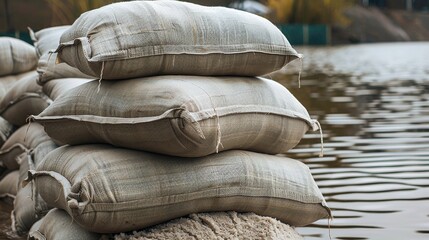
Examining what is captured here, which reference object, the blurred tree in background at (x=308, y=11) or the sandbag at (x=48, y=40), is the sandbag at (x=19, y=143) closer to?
the sandbag at (x=48, y=40)

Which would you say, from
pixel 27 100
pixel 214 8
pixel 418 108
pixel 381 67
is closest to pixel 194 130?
pixel 214 8

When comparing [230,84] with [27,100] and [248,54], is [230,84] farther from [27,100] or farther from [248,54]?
[27,100]

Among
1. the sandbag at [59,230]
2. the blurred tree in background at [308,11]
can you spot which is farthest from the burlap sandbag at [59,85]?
the blurred tree in background at [308,11]

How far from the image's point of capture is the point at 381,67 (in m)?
17.2

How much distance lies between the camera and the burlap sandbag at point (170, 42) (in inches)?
121

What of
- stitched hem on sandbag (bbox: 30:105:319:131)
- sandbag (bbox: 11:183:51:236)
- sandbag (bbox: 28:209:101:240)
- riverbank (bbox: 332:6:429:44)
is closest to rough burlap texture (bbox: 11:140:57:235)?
sandbag (bbox: 11:183:51:236)

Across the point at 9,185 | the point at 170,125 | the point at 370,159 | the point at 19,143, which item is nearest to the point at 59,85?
the point at 19,143

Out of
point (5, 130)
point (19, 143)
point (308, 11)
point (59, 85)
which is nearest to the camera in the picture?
point (59, 85)

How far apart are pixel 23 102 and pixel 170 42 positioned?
214 centimetres

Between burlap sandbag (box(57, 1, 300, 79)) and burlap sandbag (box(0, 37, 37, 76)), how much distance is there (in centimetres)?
270

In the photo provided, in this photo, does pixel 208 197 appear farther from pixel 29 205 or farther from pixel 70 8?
pixel 70 8

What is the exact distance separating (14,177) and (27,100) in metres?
0.42

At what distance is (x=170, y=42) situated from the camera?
316cm

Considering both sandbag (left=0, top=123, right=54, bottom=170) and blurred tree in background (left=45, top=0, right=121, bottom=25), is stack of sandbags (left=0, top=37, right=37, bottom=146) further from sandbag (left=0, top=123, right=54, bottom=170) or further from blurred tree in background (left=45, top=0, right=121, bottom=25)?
blurred tree in background (left=45, top=0, right=121, bottom=25)
